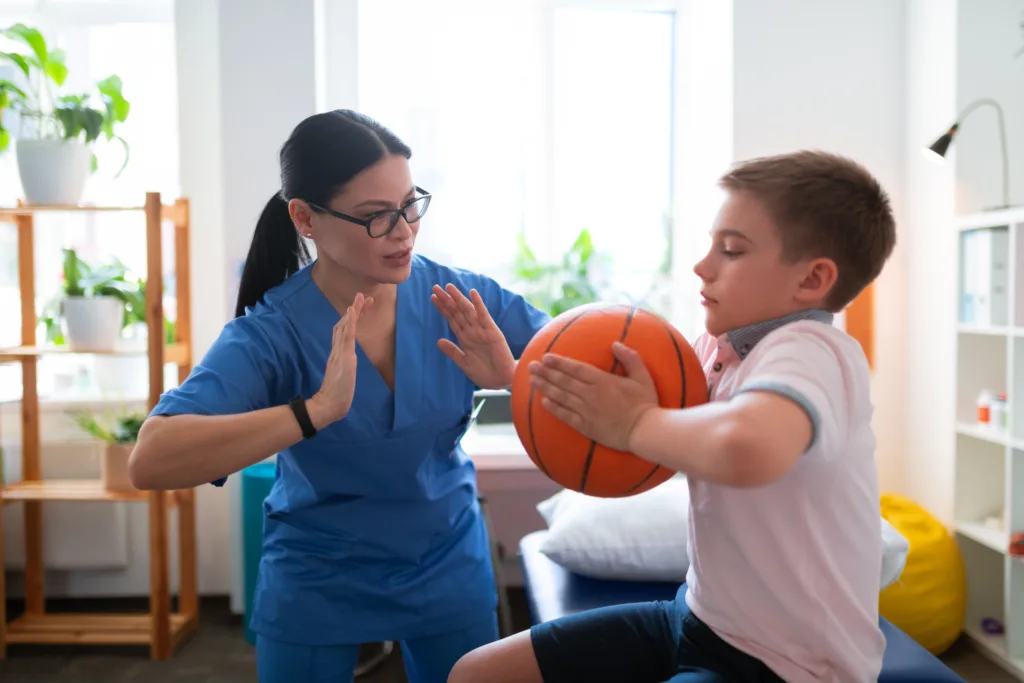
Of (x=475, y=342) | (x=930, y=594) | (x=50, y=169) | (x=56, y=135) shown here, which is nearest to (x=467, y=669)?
(x=475, y=342)

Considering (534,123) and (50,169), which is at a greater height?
(534,123)

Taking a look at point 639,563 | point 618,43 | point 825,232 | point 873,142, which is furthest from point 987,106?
point 825,232

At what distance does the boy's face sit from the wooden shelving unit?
2275mm

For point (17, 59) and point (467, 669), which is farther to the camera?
point (17, 59)

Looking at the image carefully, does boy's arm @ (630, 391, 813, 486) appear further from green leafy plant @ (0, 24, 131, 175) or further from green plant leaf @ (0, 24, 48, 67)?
green plant leaf @ (0, 24, 48, 67)

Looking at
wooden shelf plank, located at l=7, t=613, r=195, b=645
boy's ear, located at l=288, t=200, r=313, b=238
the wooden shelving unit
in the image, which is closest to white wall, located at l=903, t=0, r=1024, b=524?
boy's ear, located at l=288, t=200, r=313, b=238

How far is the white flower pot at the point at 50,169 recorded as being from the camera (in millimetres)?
2945

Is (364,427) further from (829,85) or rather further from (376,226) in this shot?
(829,85)

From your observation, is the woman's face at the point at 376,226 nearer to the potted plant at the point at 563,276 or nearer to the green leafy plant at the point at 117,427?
the green leafy plant at the point at 117,427

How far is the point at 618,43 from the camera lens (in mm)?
3857

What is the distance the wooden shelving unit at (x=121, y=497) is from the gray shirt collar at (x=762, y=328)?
228 cm

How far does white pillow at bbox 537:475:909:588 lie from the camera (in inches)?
88.5

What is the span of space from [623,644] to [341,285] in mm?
778

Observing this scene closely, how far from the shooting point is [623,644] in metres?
1.32
